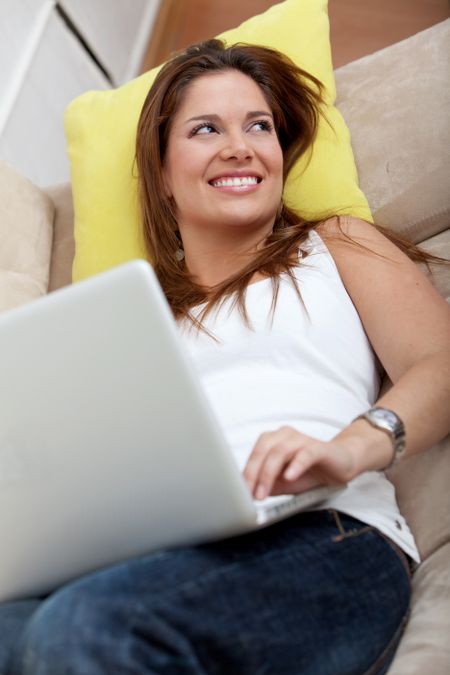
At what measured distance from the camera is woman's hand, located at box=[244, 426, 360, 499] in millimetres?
835

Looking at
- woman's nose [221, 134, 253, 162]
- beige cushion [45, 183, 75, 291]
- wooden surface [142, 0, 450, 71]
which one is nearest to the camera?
woman's nose [221, 134, 253, 162]

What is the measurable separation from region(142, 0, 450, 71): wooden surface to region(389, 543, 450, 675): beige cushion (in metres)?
1.80

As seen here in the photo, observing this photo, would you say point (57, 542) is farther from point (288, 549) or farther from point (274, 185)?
point (274, 185)

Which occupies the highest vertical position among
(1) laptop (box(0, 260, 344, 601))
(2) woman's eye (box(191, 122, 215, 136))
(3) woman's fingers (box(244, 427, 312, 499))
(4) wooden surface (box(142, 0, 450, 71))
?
(1) laptop (box(0, 260, 344, 601))

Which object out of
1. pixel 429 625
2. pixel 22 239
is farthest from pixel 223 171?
pixel 429 625

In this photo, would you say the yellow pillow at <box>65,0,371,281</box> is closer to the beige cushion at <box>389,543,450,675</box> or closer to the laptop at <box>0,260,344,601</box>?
the beige cushion at <box>389,543,450,675</box>

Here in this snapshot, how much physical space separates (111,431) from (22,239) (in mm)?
985

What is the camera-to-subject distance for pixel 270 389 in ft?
3.68

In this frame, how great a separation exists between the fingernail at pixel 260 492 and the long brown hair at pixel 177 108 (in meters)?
0.63

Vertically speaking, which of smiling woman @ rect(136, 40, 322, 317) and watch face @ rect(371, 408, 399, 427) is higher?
smiling woman @ rect(136, 40, 322, 317)

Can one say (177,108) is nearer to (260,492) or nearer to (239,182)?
(239,182)

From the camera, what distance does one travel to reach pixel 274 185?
138 centimetres

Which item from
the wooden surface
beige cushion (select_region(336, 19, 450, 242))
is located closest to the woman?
beige cushion (select_region(336, 19, 450, 242))

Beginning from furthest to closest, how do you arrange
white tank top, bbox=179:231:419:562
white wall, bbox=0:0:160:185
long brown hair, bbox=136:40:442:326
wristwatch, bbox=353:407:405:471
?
white wall, bbox=0:0:160:185
long brown hair, bbox=136:40:442:326
white tank top, bbox=179:231:419:562
wristwatch, bbox=353:407:405:471
